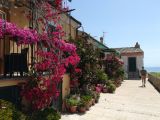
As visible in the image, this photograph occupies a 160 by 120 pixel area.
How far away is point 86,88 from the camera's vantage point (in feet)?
53.9

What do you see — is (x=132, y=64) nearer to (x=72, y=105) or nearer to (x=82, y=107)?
(x=82, y=107)

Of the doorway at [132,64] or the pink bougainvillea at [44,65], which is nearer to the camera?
the pink bougainvillea at [44,65]

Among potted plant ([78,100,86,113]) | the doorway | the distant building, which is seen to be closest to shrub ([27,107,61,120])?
potted plant ([78,100,86,113])

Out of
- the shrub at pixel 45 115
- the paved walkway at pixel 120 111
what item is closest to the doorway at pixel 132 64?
the paved walkway at pixel 120 111

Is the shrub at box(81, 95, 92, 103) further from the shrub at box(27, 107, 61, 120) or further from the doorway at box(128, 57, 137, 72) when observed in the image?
the doorway at box(128, 57, 137, 72)

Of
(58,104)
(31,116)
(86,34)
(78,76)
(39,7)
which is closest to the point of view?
(31,116)

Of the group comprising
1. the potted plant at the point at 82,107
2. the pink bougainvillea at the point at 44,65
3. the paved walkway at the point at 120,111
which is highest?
the pink bougainvillea at the point at 44,65

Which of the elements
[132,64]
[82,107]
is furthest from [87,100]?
[132,64]

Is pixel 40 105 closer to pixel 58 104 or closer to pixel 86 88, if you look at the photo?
pixel 58 104

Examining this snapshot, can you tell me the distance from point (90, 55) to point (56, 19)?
5.00 m

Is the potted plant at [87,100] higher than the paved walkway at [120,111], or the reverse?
the potted plant at [87,100]

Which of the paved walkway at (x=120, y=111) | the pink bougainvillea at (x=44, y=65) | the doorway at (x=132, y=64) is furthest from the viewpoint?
the doorway at (x=132, y=64)

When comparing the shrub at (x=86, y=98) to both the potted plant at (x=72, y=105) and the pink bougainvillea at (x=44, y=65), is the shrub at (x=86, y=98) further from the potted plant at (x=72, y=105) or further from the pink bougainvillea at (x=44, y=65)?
the pink bougainvillea at (x=44, y=65)

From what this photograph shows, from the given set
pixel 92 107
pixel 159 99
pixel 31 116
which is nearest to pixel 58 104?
pixel 92 107
